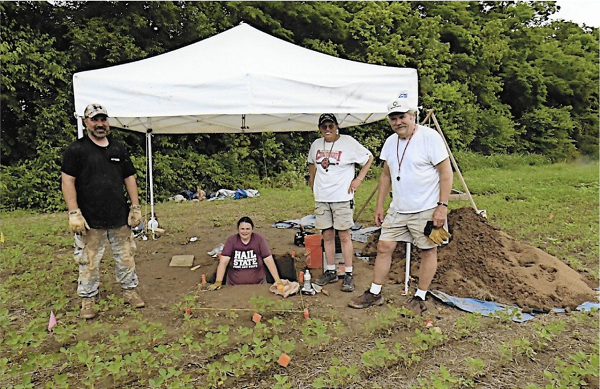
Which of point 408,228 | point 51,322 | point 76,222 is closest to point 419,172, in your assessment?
point 408,228

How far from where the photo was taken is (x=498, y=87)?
66.2 ft

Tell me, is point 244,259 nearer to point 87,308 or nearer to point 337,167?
point 337,167

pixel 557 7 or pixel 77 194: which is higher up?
pixel 557 7

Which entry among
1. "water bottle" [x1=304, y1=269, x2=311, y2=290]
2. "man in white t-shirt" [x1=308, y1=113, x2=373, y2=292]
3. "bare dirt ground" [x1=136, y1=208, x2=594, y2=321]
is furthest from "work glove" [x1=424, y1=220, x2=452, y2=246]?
"water bottle" [x1=304, y1=269, x2=311, y2=290]

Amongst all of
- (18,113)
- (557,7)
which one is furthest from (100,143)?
(557,7)

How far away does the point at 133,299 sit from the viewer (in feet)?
13.9

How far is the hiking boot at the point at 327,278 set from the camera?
4.75m

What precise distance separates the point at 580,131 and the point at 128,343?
81.3 ft

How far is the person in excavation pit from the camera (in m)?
4.57

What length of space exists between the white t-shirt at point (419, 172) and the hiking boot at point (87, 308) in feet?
9.29

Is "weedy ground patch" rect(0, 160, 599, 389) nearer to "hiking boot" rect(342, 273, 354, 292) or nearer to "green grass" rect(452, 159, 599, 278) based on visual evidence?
"hiking boot" rect(342, 273, 354, 292)

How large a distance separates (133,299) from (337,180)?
7.37 ft

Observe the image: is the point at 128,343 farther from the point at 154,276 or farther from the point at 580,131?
the point at 580,131

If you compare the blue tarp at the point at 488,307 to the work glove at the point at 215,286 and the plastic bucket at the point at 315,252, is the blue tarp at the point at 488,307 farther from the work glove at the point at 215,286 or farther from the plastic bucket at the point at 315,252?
the work glove at the point at 215,286
